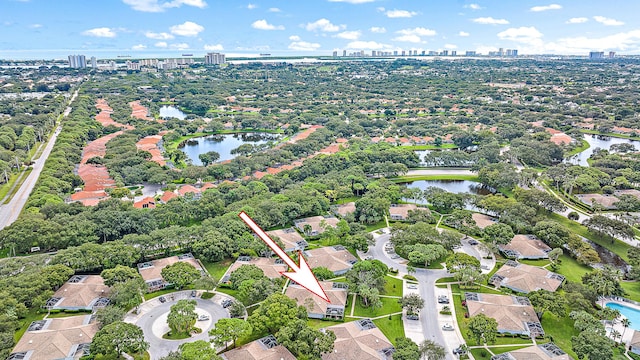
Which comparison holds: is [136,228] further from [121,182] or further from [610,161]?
[610,161]

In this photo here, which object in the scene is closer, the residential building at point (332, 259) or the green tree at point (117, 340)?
the green tree at point (117, 340)

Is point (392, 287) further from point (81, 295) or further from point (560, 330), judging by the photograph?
point (81, 295)

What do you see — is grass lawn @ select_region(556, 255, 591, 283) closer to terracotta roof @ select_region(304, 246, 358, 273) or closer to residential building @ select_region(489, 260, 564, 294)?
residential building @ select_region(489, 260, 564, 294)

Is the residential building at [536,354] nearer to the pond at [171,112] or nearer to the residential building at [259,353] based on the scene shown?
the residential building at [259,353]

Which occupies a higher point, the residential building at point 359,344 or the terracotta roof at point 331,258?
the terracotta roof at point 331,258

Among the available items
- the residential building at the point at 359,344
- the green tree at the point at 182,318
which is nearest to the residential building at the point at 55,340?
the green tree at the point at 182,318

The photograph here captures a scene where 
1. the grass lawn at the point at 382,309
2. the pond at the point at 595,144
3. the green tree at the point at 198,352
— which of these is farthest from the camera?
the pond at the point at 595,144

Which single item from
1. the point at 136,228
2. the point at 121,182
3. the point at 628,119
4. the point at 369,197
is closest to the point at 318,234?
the point at 369,197

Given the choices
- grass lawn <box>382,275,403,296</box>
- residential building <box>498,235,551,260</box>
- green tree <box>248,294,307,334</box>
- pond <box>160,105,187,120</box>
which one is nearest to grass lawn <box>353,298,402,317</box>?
grass lawn <box>382,275,403,296</box>
